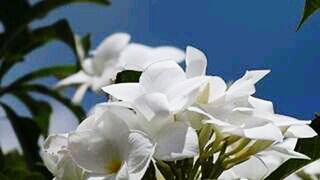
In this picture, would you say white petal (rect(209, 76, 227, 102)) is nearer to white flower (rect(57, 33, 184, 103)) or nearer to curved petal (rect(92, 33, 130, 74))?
white flower (rect(57, 33, 184, 103))

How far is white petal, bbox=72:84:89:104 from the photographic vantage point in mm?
3207

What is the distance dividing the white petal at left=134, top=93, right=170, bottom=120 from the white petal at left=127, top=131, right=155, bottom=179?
0.08 ft

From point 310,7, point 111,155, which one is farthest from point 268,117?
point 310,7

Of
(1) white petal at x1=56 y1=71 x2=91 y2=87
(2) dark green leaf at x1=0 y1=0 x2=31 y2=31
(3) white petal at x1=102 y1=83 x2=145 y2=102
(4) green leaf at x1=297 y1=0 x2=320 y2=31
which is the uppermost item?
(4) green leaf at x1=297 y1=0 x2=320 y2=31

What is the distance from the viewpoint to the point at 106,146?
965 millimetres

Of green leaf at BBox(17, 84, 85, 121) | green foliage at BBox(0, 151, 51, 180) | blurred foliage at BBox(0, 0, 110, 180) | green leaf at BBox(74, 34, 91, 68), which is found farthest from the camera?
green leaf at BBox(74, 34, 91, 68)

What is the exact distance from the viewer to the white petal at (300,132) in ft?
3.17

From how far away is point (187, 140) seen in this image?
2.93 feet

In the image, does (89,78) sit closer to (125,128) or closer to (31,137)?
(31,137)

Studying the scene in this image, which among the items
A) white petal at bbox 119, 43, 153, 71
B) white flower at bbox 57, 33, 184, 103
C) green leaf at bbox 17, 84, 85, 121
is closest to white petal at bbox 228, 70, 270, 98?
white petal at bbox 119, 43, 153, 71

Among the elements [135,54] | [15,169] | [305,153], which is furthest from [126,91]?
[135,54]

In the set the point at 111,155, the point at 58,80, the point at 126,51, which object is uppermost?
the point at 111,155

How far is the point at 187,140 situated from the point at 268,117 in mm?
117

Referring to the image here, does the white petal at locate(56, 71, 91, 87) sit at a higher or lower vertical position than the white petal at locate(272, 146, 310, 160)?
lower
